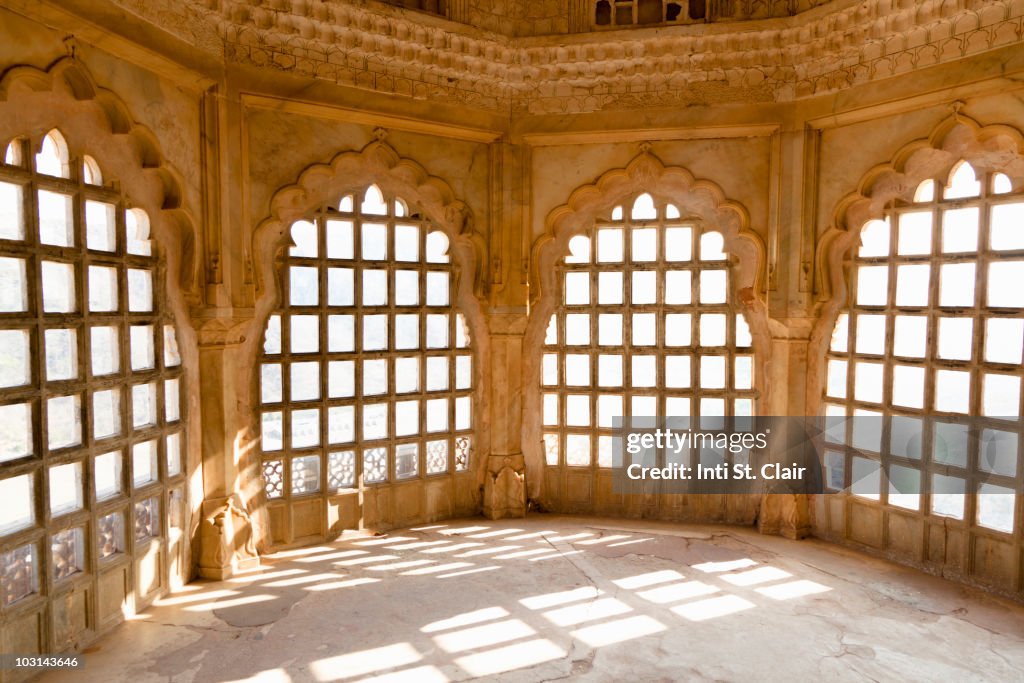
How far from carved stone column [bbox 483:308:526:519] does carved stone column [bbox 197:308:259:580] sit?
2383mm

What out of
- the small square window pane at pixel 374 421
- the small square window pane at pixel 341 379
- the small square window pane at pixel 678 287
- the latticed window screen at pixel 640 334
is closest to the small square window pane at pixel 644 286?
the latticed window screen at pixel 640 334

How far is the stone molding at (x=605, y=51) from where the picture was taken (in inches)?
213

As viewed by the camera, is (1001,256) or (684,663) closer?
(684,663)

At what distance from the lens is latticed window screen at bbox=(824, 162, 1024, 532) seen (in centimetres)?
538

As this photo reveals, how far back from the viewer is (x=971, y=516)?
219 inches

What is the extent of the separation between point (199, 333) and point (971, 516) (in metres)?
6.16

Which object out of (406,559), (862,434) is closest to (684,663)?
(406,559)

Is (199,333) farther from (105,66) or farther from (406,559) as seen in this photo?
(406,559)

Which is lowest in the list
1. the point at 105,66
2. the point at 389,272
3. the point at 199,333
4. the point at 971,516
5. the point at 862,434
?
the point at 971,516

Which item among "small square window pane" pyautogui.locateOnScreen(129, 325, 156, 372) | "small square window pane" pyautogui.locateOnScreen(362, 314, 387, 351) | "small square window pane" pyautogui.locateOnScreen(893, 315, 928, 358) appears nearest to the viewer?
"small square window pane" pyautogui.locateOnScreen(129, 325, 156, 372)

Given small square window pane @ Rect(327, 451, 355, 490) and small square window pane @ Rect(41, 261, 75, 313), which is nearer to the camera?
small square window pane @ Rect(41, 261, 75, 313)

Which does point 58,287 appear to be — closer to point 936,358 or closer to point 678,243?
point 678,243

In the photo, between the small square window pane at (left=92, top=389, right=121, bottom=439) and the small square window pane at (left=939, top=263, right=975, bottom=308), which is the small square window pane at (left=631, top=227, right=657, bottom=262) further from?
the small square window pane at (left=92, top=389, right=121, bottom=439)

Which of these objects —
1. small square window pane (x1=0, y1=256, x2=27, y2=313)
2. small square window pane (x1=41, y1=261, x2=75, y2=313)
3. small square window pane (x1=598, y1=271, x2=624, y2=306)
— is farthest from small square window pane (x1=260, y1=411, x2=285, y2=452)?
small square window pane (x1=598, y1=271, x2=624, y2=306)
